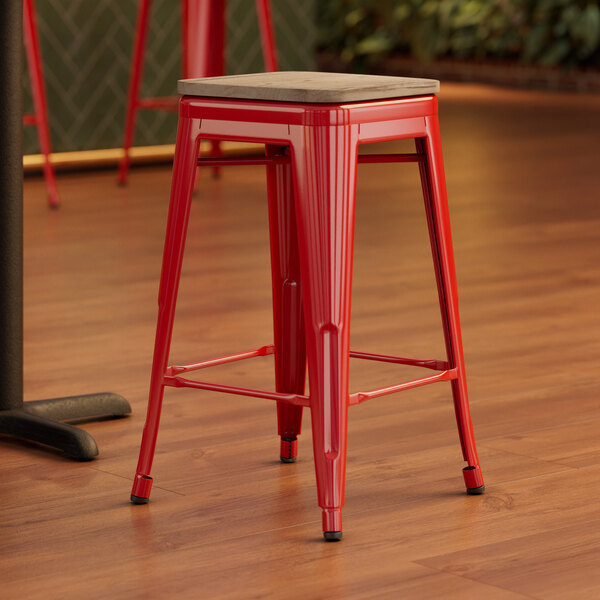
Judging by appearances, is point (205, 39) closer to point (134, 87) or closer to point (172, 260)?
point (134, 87)

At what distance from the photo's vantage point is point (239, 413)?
6.66 feet

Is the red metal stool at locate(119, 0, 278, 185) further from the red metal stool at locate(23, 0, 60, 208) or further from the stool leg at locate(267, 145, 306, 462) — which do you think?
the stool leg at locate(267, 145, 306, 462)

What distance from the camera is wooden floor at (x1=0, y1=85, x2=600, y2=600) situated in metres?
1.42

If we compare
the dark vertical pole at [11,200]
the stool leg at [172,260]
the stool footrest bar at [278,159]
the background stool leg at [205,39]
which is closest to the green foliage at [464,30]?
the background stool leg at [205,39]

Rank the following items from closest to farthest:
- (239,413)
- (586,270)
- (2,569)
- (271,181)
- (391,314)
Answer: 1. (2,569)
2. (271,181)
3. (239,413)
4. (391,314)
5. (586,270)

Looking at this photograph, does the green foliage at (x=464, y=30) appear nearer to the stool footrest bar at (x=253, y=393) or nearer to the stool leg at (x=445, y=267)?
the stool leg at (x=445, y=267)

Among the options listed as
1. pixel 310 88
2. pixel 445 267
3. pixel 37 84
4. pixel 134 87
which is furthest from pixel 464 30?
pixel 310 88

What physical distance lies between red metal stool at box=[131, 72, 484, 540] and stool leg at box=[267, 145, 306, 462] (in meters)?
0.08

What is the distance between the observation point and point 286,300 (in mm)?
1740

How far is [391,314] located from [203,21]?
202cm

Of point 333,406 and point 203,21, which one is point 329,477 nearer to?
point 333,406

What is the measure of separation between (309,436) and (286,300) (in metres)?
0.27

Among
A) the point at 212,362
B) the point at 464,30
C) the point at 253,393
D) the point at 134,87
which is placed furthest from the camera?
the point at 464,30

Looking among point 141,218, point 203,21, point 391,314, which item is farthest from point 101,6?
point 391,314
